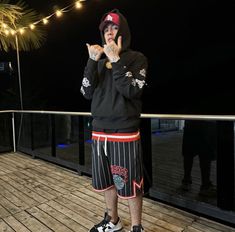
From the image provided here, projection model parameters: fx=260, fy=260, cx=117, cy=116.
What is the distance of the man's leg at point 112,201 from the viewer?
5.70 ft

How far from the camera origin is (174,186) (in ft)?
7.77

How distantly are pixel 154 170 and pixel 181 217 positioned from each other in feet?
2.04

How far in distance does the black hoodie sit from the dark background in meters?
3.15

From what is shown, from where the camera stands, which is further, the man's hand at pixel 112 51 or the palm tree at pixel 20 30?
the palm tree at pixel 20 30

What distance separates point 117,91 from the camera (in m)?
1.53

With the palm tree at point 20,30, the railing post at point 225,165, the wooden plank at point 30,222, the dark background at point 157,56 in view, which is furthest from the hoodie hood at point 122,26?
the dark background at point 157,56

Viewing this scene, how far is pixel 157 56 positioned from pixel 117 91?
4.13m

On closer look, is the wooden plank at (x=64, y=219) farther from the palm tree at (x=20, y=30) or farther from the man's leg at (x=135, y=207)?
the palm tree at (x=20, y=30)

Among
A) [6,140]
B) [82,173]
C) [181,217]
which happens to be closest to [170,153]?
[181,217]

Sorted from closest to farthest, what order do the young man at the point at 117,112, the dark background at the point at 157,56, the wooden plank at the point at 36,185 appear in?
the young man at the point at 117,112 < the wooden plank at the point at 36,185 < the dark background at the point at 157,56

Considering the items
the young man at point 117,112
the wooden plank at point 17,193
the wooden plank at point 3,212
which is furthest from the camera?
the wooden plank at point 17,193

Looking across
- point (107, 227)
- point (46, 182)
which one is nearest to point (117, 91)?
point (107, 227)

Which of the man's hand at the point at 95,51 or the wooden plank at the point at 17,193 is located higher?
the man's hand at the point at 95,51

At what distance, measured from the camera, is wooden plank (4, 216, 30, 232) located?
194 centimetres
